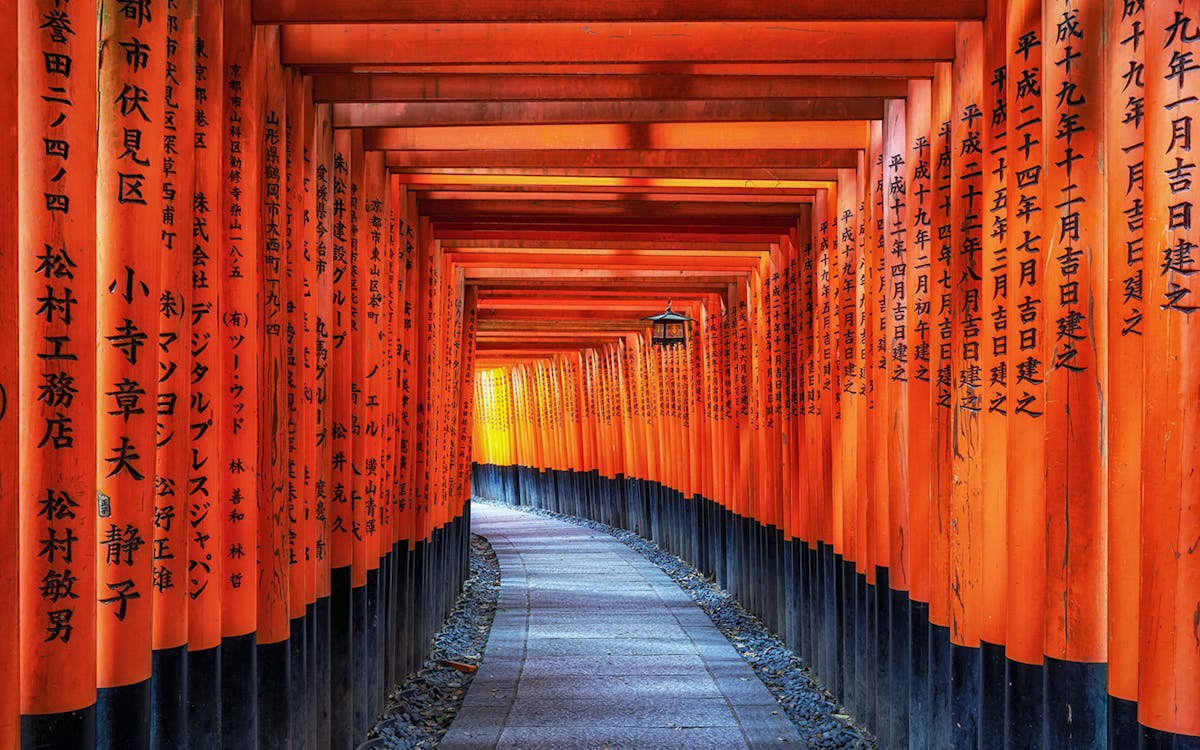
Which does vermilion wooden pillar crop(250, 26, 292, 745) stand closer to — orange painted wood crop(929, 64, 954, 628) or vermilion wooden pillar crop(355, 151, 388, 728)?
vermilion wooden pillar crop(355, 151, 388, 728)

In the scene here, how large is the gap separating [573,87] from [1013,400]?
3.24 metres

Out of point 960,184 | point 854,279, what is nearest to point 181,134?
point 960,184

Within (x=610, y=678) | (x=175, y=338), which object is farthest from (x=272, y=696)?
(x=610, y=678)

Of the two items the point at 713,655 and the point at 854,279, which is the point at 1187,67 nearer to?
the point at 854,279

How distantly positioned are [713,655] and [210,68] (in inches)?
282

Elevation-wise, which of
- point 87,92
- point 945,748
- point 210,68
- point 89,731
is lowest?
point 945,748

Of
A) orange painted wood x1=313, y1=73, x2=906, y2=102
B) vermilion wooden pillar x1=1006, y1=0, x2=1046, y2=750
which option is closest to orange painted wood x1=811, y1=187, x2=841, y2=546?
orange painted wood x1=313, y1=73, x2=906, y2=102

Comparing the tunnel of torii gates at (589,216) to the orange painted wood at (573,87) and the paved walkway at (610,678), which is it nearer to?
the orange painted wood at (573,87)

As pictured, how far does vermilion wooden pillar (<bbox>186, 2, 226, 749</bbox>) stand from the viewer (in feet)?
14.4

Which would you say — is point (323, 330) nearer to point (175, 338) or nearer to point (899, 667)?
point (175, 338)

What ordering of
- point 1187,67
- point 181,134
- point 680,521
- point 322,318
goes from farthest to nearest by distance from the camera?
point 680,521, point 322,318, point 181,134, point 1187,67

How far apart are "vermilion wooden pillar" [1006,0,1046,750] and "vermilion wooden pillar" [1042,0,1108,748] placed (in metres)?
0.19

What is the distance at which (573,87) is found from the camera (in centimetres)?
651

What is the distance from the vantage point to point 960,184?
17.6 ft
